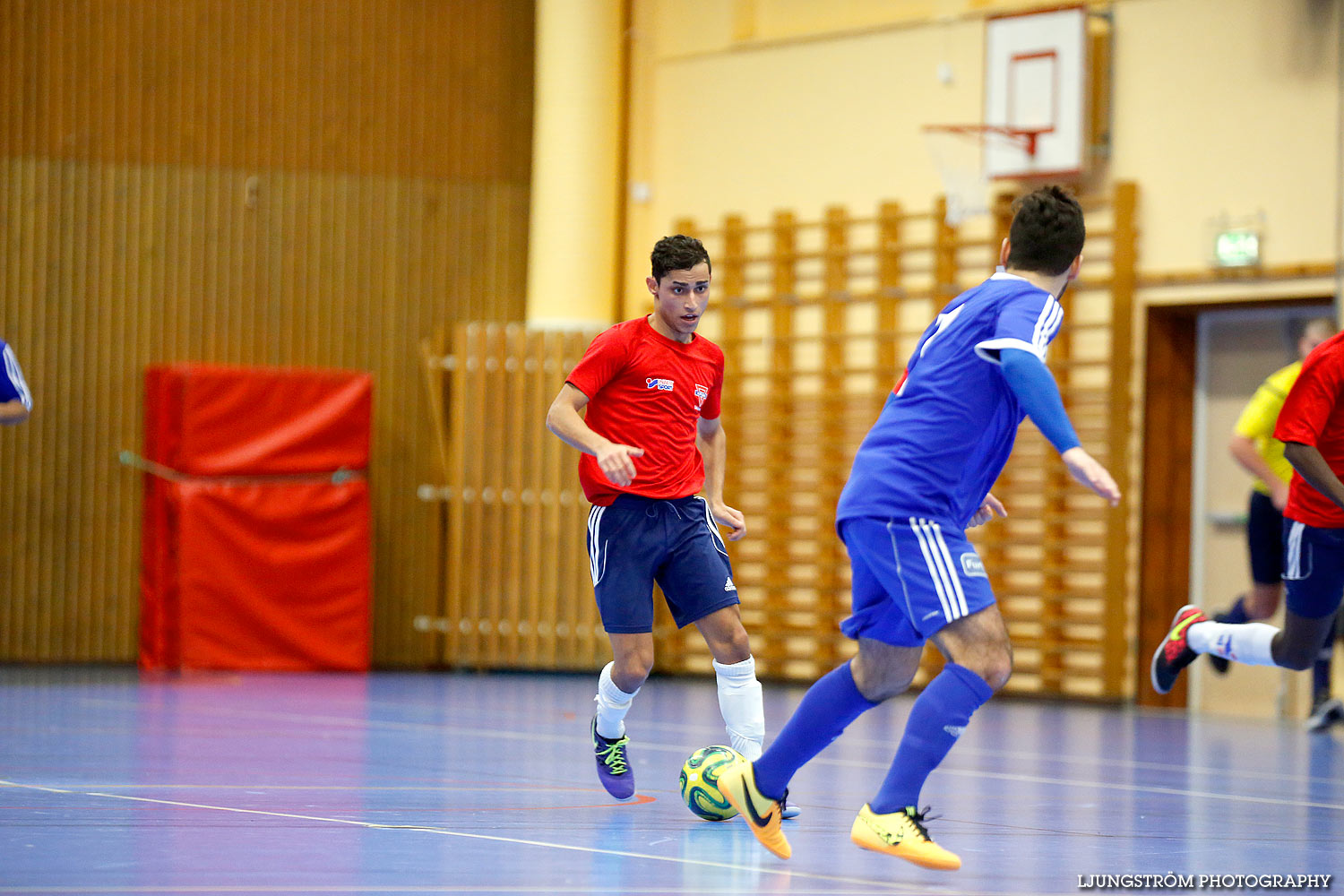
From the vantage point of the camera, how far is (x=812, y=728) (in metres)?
3.89

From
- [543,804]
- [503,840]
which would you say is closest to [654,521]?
[543,804]

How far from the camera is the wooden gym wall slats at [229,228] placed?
1191 centimetres

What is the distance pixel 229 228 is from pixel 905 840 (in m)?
9.88

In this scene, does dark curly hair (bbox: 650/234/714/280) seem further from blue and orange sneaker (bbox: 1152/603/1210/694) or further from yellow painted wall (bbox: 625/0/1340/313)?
yellow painted wall (bbox: 625/0/1340/313)

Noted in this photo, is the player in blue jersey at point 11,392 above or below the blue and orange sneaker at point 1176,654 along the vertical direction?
above

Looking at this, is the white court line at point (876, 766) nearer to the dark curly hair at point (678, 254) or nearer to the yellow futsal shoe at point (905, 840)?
the yellow futsal shoe at point (905, 840)

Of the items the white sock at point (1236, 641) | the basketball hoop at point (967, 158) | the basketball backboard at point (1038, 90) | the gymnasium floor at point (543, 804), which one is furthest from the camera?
the basketball hoop at point (967, 158)

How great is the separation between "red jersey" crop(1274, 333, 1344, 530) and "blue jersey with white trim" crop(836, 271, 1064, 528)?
6.34 ft

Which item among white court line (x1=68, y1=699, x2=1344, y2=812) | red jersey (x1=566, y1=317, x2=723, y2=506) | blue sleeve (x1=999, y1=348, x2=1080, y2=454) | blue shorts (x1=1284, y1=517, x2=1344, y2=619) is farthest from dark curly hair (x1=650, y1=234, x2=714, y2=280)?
white court line (x1=68, y1=699, x2=1344, y2=812)

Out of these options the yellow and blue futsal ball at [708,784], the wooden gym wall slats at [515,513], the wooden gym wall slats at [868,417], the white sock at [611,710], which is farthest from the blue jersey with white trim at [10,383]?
the wooden gym wall slats at [868,417]

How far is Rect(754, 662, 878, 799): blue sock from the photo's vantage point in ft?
12.7

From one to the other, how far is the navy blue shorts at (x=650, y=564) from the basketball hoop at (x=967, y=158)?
6.42 m

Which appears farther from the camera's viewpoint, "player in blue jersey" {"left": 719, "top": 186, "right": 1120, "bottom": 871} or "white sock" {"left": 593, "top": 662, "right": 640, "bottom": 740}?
"white sock" {"left": 593, "top": 662, "right": 640, "bottom": 740}

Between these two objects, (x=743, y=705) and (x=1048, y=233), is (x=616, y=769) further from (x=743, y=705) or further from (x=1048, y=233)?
(x=1048, y=233)
